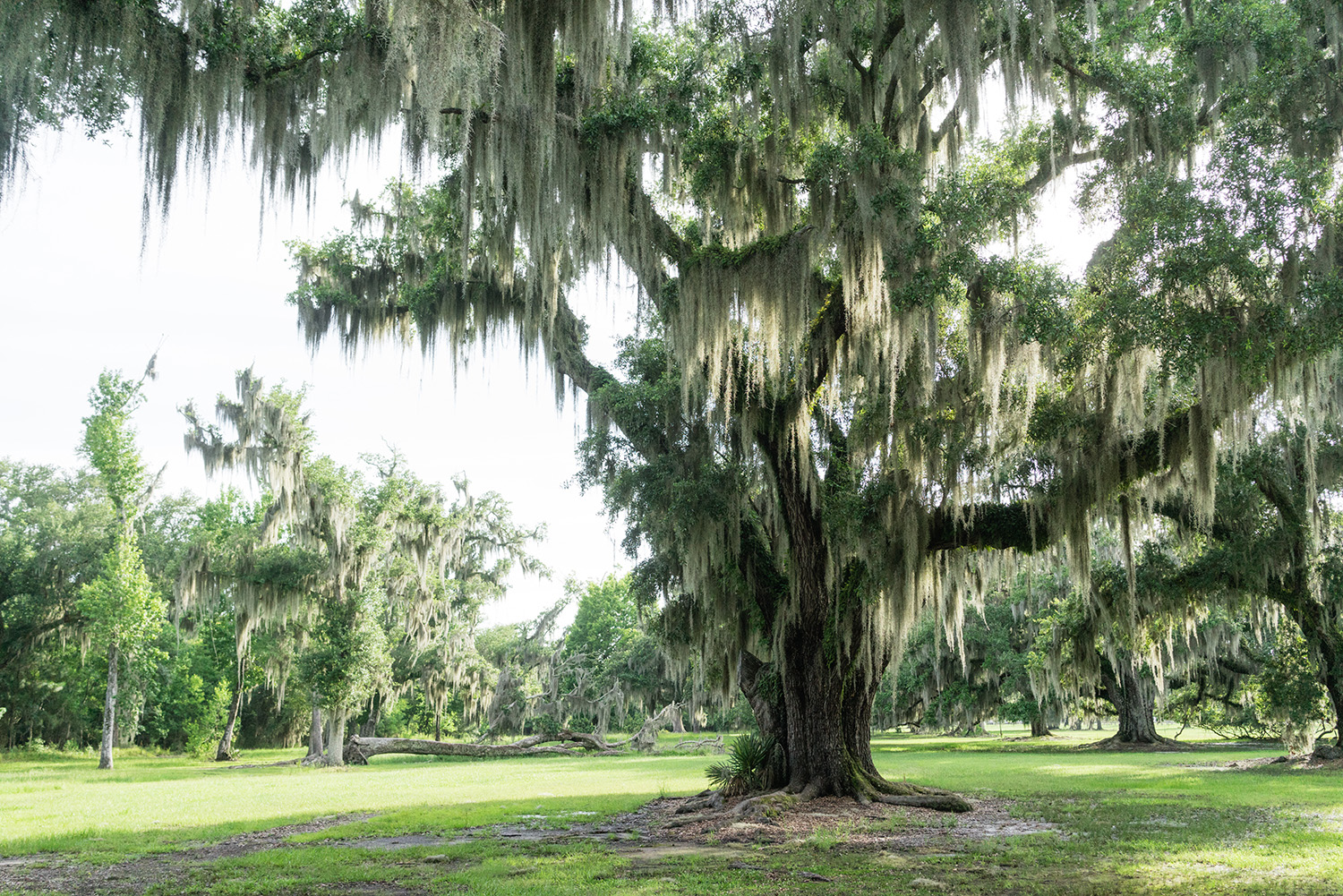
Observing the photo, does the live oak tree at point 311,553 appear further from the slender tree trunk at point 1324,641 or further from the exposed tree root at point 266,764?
the slender tree trunk at point 1324,641

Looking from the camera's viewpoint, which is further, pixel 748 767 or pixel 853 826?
pixel 748 767

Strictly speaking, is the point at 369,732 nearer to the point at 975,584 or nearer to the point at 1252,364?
the point at 975,584

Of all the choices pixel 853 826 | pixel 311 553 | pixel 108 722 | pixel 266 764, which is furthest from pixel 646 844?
pixel 108 722

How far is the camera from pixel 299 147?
30.0 ft

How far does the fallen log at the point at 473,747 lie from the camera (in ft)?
88.4

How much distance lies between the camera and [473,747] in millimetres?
28047

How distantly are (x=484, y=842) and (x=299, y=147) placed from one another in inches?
290

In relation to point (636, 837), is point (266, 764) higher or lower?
lower

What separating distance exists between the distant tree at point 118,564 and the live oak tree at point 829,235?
1820 cm

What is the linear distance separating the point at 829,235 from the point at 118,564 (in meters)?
24.6

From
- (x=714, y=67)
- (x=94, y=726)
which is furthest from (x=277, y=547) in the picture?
(x=714, y=67)

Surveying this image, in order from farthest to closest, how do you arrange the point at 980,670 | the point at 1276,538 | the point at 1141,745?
the point at 980,670 < the point at 1141,745 < the point at 1276,538

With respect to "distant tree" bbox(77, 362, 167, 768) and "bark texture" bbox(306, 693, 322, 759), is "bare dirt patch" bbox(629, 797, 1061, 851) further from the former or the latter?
"distant tree" bbox(77, 362, 167, 768)

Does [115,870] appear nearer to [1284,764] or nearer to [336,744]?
[1284,764]
